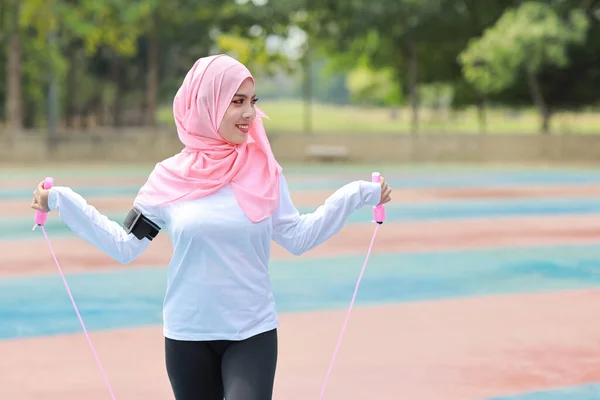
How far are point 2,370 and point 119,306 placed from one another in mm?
2270

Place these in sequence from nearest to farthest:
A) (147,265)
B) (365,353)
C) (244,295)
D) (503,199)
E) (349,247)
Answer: (244,295), (365,353), (147,265), (349,247), (503,199)

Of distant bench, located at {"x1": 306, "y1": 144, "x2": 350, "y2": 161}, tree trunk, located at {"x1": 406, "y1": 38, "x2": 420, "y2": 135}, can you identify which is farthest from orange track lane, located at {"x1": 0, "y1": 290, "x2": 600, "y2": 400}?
tree trunk, located at {"x1": 406, "y1": 38, "x2": 420, "y2": 135}

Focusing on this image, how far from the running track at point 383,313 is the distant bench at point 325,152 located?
14.0 m

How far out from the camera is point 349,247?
41.4 ft

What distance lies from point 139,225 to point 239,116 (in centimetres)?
55

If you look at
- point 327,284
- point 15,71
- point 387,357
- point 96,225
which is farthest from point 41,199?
point 15,71

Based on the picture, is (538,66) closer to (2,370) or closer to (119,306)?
(119,306)

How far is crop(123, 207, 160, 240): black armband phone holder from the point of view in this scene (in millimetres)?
3408

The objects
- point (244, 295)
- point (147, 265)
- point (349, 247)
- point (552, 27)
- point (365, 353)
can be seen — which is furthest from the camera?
point (552, 27)

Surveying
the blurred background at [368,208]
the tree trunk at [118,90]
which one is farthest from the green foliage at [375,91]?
the tree trunk at [118,90]

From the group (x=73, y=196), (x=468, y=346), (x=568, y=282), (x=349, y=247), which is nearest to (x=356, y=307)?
(x=468, y=346)

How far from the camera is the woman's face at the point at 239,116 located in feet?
10.6

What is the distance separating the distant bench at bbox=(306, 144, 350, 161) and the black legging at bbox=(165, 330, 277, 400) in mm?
27169

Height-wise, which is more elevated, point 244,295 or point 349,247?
point 244,295
